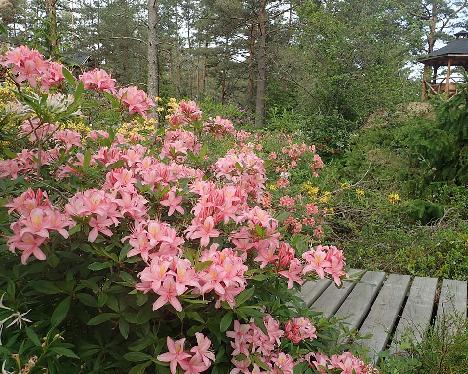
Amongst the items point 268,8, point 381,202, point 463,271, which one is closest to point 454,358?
point 463,271

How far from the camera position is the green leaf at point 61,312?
1116 millimetres

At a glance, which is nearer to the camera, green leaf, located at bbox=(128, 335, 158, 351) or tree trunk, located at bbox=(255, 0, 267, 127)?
green leaf, located at bbox=(128, 335, 158, 351)

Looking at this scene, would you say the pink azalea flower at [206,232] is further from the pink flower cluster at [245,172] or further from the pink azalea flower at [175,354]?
the pink flower cluster at [245,172]

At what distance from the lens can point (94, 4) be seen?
2661cm

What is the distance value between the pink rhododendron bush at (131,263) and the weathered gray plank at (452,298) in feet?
3.90

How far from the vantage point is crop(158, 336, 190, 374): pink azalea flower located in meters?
1.11

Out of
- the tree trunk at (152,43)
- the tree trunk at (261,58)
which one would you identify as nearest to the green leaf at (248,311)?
the tree trunk at (152,43)

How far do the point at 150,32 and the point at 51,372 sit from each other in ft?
32.1

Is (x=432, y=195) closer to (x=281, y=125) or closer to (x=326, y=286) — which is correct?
(x=326, y=286)

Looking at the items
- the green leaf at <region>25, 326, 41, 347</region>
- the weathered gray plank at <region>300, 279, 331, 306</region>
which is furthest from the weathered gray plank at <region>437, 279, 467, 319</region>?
the green leaf at <region>25, 326, 41, 347</region>

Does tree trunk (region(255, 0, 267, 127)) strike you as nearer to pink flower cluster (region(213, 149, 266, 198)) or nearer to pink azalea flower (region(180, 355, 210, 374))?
pink flower cluster (region(213, 149, 266, 198))

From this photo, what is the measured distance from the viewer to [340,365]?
1530 mm

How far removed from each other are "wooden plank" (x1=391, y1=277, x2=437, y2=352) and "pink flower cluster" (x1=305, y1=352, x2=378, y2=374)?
1.83 feet

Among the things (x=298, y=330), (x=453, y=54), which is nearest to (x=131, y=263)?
(x=298, y=330)
